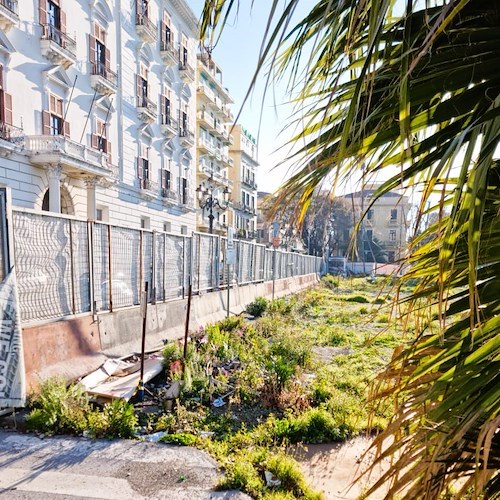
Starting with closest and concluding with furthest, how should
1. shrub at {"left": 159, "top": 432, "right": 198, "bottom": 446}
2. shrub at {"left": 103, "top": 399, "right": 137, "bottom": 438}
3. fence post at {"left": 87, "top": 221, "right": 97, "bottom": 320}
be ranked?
shrub at {"left": 159, "top": 432, "right": 198, "bottom": 446}, shrub at {"left": 103, "top": 399, "right": 137, "bottom": 438}, fence post at {"left": 87, "top": 221, "right": 97, "bottom": 320}

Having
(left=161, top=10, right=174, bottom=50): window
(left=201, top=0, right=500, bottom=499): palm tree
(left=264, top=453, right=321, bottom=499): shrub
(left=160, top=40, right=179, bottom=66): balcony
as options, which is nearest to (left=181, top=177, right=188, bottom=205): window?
(left=160, top=40, right=179, bottom=66): balcony

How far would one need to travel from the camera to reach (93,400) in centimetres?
473

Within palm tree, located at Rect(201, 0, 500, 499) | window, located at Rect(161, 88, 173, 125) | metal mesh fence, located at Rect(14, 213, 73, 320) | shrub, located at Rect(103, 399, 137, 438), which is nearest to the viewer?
palm tree, located at Rect(201, 0, 500, 499)

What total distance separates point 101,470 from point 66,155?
16.4 m

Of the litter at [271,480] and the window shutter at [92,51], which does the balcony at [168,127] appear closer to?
the window shutter at [92,51]

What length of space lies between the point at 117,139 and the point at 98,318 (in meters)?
19.7

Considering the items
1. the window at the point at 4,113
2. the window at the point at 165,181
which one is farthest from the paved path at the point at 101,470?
the window at the point at 165,181

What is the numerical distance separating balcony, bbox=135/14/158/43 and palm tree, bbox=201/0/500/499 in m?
28.0

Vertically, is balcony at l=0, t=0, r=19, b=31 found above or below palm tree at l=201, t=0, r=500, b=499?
above

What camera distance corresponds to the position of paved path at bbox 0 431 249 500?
3.09 metres

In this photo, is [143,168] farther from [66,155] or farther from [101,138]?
[66,155]

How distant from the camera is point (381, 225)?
1.84 metres

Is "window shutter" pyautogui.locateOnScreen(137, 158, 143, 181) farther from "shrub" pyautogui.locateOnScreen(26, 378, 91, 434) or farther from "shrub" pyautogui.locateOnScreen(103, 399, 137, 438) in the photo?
"shrub" pyautogui.locateOnScreen(103, 399, 137, 438)

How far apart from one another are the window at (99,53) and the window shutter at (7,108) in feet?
20.6
